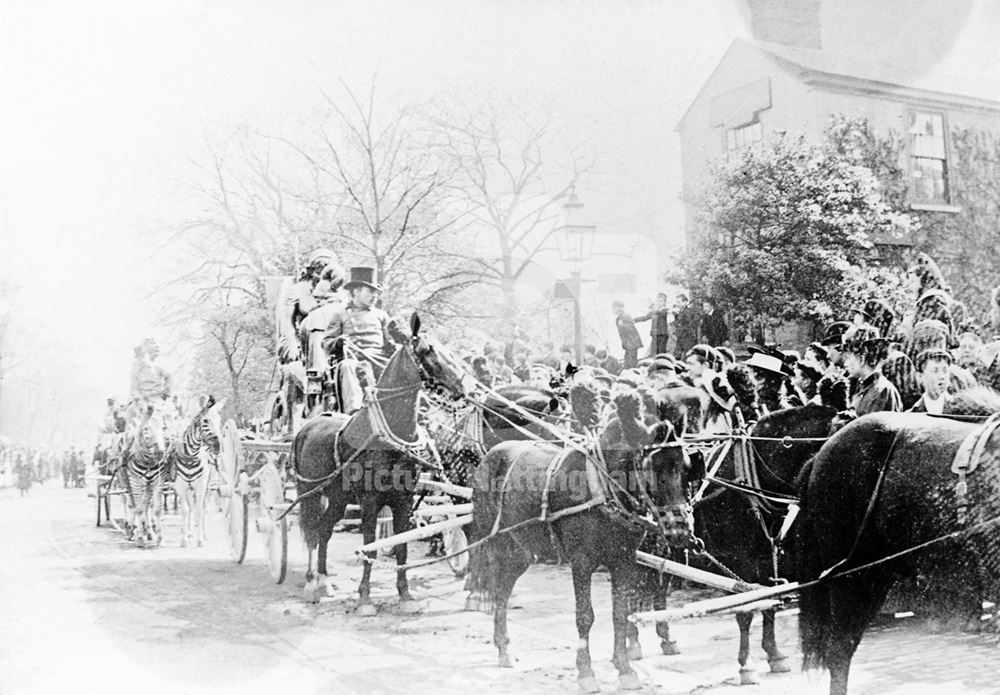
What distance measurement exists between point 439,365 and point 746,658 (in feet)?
8.19

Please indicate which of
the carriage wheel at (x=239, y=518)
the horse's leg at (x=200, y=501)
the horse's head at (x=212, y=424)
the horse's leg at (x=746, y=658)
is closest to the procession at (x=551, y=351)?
the horse's leg at (x=746, y=658)

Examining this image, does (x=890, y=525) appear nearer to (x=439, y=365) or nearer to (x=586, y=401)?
(x=586, y=401)

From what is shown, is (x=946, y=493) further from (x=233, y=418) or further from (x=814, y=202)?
(x=233, y=418)

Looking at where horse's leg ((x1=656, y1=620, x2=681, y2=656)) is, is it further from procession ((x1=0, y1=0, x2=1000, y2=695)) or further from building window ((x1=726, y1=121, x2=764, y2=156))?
building window ((x1=726, y1=121, x2=764, y2=156))

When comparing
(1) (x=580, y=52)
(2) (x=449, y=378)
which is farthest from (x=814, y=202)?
(2) (x=449, y=378)

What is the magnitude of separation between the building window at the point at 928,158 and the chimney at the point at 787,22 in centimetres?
111

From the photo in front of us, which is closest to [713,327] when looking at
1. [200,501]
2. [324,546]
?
[324,546]

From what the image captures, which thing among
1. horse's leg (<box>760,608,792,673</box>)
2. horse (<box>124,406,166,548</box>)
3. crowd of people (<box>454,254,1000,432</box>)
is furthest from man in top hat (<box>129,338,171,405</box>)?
horse's leg (<box>760,608,792,673</box>)

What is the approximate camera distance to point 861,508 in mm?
3967

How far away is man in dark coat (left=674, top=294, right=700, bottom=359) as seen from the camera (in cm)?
623

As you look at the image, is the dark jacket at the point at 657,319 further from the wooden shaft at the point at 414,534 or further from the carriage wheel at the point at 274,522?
the carriage wheel at the point at 274,522

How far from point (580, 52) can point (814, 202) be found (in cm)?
208

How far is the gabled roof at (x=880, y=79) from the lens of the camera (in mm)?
6023

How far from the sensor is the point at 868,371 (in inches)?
215
